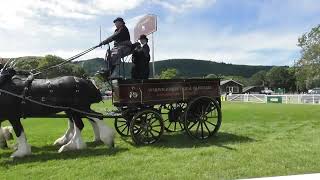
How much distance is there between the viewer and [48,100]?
12.0 metres

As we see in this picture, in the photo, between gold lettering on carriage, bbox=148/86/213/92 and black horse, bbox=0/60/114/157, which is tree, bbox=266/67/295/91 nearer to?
gold lettering on carriage, bbox=148/86/213/92

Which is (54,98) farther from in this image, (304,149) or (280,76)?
(280,76)

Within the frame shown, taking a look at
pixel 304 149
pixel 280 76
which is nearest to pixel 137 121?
pixel 304 149

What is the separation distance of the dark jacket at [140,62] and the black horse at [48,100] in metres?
1.32

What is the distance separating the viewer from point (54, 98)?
472 inches

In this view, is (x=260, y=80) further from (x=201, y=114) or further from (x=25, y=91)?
(x=25, y=91)

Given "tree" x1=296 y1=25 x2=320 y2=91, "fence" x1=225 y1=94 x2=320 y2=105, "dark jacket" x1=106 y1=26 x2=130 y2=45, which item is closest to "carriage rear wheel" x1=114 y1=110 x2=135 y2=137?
"dark jacket" x1=106 y1=26 x2=130 y2=45

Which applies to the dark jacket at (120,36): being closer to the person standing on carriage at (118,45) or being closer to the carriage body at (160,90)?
the person standing on carriage at (118,45)

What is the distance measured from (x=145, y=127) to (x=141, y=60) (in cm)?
180

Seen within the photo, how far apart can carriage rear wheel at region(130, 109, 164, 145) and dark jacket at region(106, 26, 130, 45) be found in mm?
1847

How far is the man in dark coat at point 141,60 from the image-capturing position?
13.2m

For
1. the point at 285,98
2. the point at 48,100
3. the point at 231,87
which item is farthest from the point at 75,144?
the point at 231,87

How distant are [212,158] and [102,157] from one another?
2.24 metres

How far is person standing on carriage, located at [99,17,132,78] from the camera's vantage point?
12727mm
